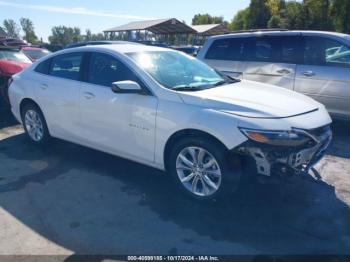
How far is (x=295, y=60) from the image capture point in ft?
21.4

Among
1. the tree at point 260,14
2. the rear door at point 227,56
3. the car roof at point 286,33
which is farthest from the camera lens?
the tree at point 260,14

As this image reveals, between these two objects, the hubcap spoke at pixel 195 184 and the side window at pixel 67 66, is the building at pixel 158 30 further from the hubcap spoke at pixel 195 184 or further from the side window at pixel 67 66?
the hubcap spoke at pixel 195 184

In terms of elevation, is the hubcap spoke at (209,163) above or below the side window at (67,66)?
below

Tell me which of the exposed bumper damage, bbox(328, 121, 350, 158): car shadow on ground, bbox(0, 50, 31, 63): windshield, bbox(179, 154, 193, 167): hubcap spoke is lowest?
bbox(328, 121, 350, 158): car shadow on ground

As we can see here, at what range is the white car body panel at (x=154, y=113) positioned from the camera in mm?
3441

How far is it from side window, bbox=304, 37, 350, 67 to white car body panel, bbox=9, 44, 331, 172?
230 centimetres

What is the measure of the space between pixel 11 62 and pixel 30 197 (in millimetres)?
5486

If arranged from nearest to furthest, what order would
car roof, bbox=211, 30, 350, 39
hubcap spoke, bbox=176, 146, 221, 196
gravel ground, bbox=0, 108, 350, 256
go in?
1. gravel ground, bbox=0, 108, 350, 256
2. hubcap spoke, bbox=176, 146, 221, 196
3. car roof, bbox=211, 30, 350, 39

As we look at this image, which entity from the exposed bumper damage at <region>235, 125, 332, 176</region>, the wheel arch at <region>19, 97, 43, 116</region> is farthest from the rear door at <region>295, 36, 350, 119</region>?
the wheel arch at <region>19, 97, 43, 116</region>

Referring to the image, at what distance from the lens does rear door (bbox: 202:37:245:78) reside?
7.11 meters

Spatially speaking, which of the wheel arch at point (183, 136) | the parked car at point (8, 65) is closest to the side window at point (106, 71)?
the wheel arch at point (183, 136)

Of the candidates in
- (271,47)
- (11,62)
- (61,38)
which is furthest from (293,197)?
(61,38)

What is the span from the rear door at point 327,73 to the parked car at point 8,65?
→ 20.4ft

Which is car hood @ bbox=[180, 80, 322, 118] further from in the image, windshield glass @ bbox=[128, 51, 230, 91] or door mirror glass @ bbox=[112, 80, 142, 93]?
door mirror glass @ bbox=[112, 80, 142, 93]
